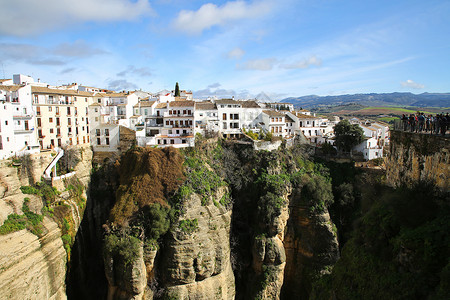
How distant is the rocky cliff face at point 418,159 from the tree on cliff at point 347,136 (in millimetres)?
19799

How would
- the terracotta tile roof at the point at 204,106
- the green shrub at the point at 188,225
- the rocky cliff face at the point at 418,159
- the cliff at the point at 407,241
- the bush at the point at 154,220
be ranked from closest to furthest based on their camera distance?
1. the cliff at the point at 407,241
2. the rocky cliff face at the point at 418,159
3. the bush at the point at 154,220
4. the green shrub at the point at 188,225
5. the terracotta tile roof at the point at 204,106

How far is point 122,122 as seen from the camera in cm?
3484

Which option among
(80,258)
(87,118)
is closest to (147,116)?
(87,118)

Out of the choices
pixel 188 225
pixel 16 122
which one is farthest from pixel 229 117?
pixel 16 122

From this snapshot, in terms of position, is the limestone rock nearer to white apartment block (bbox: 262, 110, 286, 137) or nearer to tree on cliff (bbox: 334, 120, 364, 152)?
white apartment block (bbox: 262, 110, 286, 137)

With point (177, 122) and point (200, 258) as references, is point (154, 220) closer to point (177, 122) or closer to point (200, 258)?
point (200, 258)

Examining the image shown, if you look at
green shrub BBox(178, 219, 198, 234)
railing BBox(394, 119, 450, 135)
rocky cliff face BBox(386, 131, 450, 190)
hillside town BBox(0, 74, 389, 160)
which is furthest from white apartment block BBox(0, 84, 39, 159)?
railing BBox(394, 119, 450, 135)

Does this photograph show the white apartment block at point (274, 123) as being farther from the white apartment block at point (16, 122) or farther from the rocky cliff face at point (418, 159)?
the white apartment block at point (16, 122)

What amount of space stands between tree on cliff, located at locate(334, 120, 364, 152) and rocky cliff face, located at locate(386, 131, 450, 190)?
1980 cm

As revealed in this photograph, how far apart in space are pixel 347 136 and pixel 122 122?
2616cm

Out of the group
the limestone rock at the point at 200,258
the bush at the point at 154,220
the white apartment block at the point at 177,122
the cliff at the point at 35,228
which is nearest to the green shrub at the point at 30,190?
the cliff at the point at 35,228

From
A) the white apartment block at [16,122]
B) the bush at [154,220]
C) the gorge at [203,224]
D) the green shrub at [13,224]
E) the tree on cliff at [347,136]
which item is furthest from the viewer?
the tree on cliff at [347,136]

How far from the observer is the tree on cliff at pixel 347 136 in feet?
113

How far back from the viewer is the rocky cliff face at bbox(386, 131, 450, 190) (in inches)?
424
